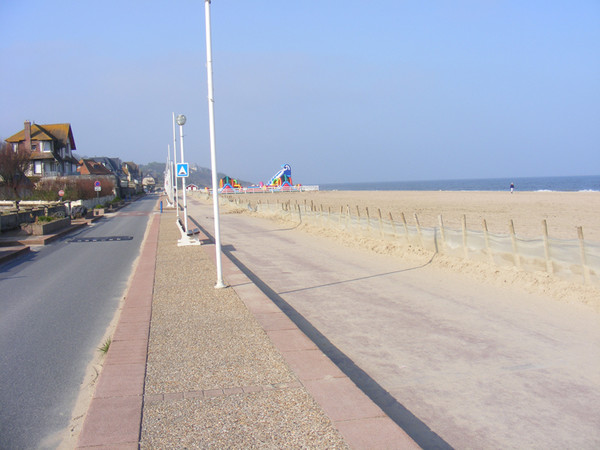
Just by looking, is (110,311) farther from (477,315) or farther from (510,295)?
(510,295)

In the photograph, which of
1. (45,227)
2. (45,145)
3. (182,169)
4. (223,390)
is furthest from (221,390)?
(45,145)

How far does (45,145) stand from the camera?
69.1 m

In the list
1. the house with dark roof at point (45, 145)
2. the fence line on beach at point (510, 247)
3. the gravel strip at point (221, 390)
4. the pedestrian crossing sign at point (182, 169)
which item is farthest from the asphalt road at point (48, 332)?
the house with dark roof at point (45, 145)

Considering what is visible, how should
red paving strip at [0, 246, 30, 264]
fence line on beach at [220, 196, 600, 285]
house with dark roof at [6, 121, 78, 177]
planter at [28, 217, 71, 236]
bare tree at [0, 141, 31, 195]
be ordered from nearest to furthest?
fence line on beach at [220, 196, 600, 285]
red paving strip at [0, 246, 30, 264]
planter at [28, 217, 71, 236]
bare tree at [0, 141, 31, 195]
house with dark roof at [6, 121, 78, 177]

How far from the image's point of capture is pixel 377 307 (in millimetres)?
9266

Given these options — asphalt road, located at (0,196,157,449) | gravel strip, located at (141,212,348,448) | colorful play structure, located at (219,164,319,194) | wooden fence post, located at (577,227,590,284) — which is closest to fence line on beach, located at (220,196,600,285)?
wooden fence post, located at (577,227,590,284)

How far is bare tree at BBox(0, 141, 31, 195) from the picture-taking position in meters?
48.5

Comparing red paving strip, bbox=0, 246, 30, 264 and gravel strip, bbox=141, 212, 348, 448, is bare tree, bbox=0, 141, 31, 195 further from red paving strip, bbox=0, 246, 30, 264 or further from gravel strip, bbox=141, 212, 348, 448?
gravel strip, bbox=141, 212, 348, 448

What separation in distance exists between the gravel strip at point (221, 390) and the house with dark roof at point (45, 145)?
64.0 m

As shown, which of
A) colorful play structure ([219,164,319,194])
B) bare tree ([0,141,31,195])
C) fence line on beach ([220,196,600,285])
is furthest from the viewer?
colorful play structure ([219,164,319,194])

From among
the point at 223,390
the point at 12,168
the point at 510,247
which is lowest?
the point at 223,390

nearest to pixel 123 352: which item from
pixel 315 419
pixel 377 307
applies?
pixel 315 419

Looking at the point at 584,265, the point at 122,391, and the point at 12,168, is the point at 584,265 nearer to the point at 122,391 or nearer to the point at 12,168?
the point at 122,391

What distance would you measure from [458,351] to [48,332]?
5623 mm
